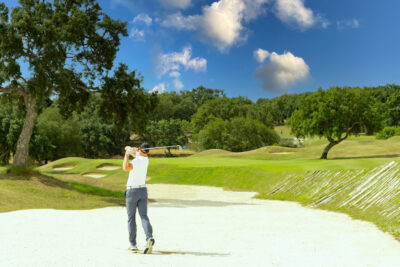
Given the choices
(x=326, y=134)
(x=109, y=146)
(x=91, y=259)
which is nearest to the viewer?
(x=91, y=259)

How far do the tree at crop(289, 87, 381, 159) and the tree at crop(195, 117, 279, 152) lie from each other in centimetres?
3272

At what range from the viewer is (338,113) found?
4134 cm

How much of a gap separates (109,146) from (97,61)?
6395 centimetres

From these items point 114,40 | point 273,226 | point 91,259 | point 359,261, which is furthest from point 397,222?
point 114,40

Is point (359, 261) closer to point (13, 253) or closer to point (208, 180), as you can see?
point (13, 253)

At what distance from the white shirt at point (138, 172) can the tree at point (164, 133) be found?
3080 inches

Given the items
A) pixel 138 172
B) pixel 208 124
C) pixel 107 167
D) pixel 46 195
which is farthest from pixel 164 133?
pixel 138 172

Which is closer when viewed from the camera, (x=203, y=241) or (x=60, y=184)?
(x=203, y=241)

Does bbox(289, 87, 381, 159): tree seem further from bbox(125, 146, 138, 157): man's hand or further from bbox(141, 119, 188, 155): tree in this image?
bbox(141, 119, 188, 155): tree

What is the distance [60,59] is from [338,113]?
31.4 metres

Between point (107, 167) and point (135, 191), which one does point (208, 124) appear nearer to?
point (107, 167)

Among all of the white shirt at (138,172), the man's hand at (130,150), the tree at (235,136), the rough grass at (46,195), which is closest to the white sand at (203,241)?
the white shirt at (138,172)

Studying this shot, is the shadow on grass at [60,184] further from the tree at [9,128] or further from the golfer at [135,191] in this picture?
the tree at [9,128]

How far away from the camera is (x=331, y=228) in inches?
463
